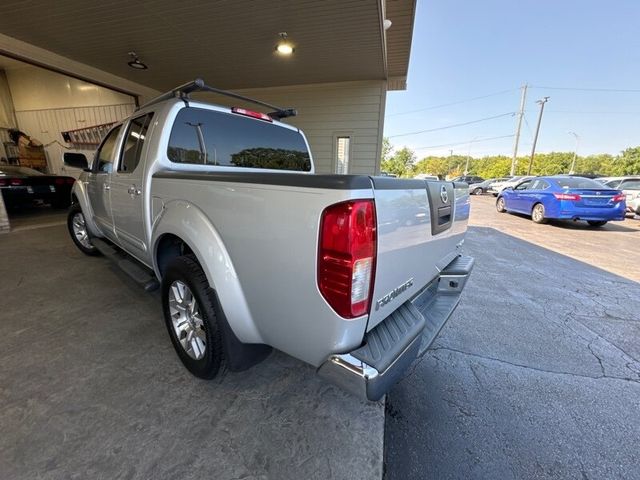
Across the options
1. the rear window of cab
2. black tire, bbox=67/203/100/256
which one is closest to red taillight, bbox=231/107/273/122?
the rear window of cab

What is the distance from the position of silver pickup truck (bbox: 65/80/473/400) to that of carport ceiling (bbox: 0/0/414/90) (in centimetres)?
317

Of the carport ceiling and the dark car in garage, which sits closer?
the carport ceiling

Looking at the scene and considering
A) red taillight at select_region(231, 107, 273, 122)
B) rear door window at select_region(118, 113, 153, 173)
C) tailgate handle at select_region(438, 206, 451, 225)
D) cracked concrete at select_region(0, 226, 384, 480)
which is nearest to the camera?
cracked concrete at select_region(0, 226, 384, 480)

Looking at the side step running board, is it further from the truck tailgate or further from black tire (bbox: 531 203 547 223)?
black tire (bbox: 531 203 547 223)

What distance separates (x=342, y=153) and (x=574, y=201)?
669 centimetres

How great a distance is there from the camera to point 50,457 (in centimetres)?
140

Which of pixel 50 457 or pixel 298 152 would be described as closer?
pixel 50 457

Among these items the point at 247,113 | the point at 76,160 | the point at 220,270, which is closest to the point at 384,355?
the point at 220,270

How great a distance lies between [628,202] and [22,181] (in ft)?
63.3

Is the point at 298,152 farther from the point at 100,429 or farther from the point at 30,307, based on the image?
the point at 30,307

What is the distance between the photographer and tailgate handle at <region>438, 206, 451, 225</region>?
180 centimetres

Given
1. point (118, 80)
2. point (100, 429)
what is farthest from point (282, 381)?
point (118, 80)

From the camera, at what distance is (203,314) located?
5.55 feet

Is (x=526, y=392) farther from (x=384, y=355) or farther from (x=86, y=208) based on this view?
(x=86, y=208)
